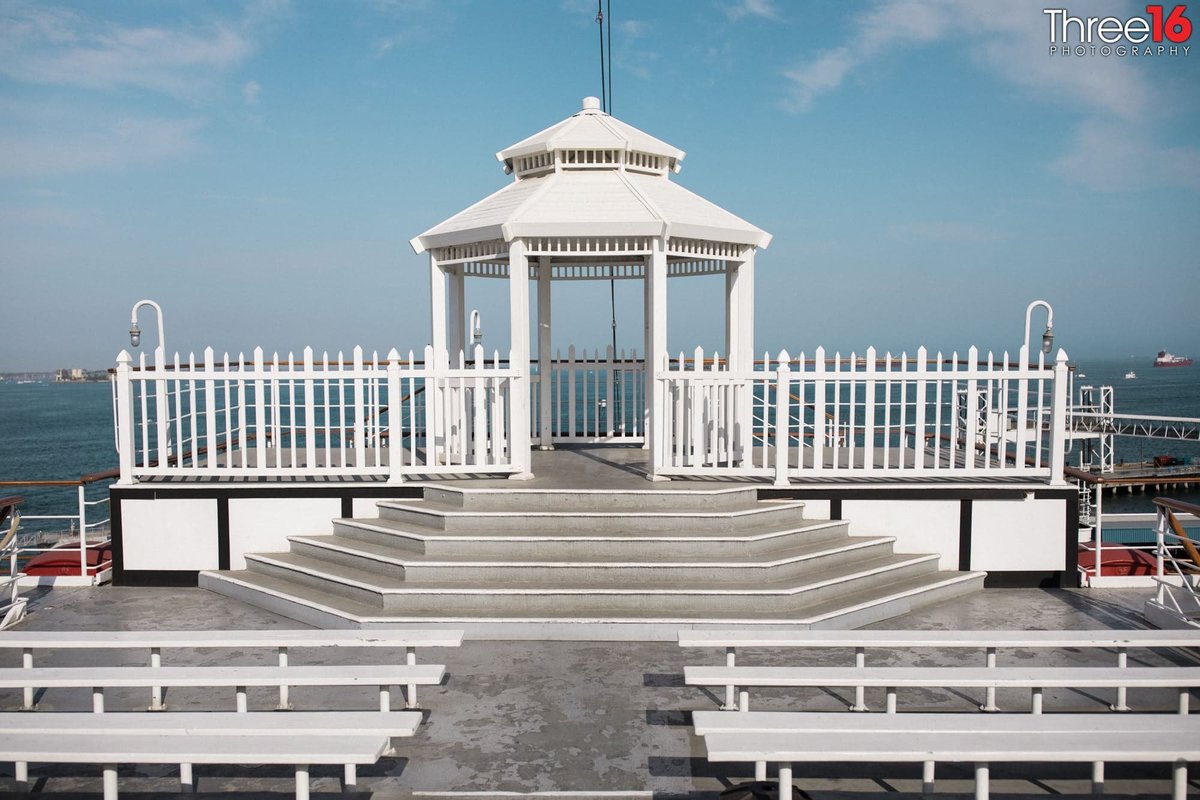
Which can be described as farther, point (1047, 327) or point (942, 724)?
point (1047, 327)

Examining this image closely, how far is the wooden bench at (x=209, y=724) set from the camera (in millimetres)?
3898

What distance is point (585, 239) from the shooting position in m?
9.23

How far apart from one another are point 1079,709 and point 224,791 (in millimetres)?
5008

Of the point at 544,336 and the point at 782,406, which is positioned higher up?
the point at 544,336

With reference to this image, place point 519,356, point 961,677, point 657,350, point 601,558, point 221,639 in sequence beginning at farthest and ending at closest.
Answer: point 519,356, point 657,350, point 601,558, point 221,639, point 961,677

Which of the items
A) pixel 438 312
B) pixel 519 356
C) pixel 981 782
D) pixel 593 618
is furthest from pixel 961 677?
pixel 438 312

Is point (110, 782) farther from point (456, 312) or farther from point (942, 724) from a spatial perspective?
point (456, 312)

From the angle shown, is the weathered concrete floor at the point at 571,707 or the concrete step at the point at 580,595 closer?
the weathered concrete floor at the point at 571,707

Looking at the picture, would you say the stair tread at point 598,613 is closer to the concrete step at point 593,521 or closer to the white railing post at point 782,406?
the concrete step at point 593,521

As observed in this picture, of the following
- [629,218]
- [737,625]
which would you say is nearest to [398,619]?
[737,625]

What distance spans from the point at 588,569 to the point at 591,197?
439 centimetres

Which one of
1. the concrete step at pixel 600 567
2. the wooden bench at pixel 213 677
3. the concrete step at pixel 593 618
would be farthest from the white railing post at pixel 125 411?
the wooden bench at pixel 213 677

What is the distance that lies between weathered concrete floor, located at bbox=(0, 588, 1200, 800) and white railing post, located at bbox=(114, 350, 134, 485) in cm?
146

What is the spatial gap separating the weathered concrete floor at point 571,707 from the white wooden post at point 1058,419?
128 cm
